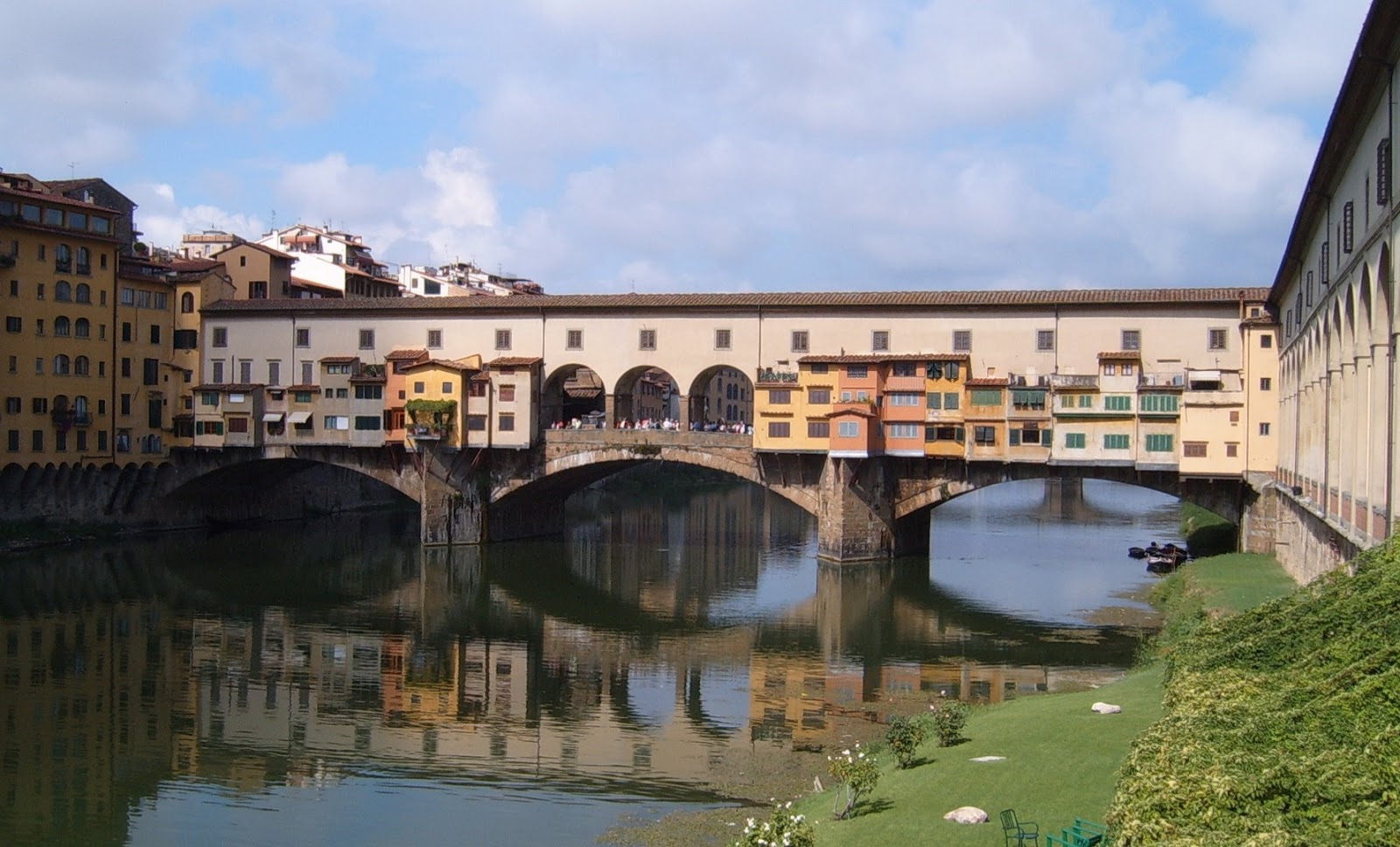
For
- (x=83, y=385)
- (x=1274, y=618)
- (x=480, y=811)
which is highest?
(x=83, y=385)

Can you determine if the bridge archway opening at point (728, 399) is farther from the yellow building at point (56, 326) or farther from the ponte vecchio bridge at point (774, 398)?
the yellow building at point (56, 326)

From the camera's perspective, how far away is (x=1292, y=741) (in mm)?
11594

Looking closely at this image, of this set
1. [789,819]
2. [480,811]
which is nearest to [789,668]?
[480,811]

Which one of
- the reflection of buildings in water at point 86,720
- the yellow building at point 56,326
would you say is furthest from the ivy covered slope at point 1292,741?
the yellow building at point 56,326

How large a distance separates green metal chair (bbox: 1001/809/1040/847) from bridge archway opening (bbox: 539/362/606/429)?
39.1m

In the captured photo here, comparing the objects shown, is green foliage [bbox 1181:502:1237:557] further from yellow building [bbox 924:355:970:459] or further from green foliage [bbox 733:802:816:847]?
green foliage [bbox 733:802:816:847]

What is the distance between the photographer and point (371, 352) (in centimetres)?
5556

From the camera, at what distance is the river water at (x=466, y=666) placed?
20672 millimetres

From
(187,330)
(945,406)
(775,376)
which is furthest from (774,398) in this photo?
(187,330)

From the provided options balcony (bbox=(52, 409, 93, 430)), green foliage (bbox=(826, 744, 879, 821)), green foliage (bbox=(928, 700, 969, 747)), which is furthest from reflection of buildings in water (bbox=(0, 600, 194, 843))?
balcony (bbox=(52, 409, 93, 430))

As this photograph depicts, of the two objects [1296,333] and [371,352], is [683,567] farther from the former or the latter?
[1296,333]

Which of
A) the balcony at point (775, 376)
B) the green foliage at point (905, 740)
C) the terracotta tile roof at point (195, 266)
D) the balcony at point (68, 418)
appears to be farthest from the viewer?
the terracotta tile roof at point (195, 266)

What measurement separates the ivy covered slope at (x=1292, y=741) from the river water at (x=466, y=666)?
8.86m

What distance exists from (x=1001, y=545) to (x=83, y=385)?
38.3 m
